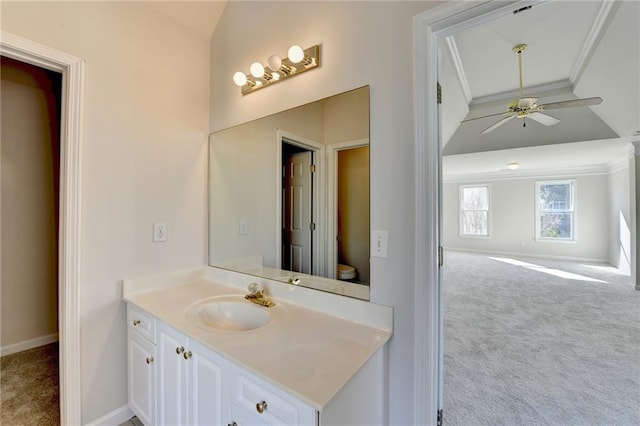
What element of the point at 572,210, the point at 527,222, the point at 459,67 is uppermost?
the point at 459,67

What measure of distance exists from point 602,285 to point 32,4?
23.7ft

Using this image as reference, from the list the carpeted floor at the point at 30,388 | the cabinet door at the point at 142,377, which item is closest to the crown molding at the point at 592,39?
the cabinet door at the point at 142,377

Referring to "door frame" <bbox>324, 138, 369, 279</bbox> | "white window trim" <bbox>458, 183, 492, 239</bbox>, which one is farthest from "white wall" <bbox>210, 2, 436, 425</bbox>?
"white window trim" <bbox>458, 183, 492, 239</bbox>

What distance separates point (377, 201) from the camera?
125 cm

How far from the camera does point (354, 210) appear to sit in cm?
137

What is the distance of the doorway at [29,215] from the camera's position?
233 cm

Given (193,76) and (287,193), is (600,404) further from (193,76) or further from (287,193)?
(193,76)

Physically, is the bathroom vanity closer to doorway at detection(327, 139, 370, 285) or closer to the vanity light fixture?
doorway at detection(327, 139, 370, 285)

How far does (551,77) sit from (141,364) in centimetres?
515

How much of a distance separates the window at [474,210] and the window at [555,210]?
1.17 meters

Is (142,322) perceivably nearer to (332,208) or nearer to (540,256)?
(332,208)

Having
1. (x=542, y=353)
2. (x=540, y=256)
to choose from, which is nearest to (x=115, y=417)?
(x=542, y=353)

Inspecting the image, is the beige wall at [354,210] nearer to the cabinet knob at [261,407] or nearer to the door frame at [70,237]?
the cabinet knob at [261,407]

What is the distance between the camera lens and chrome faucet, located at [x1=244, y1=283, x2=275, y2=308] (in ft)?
4.98
